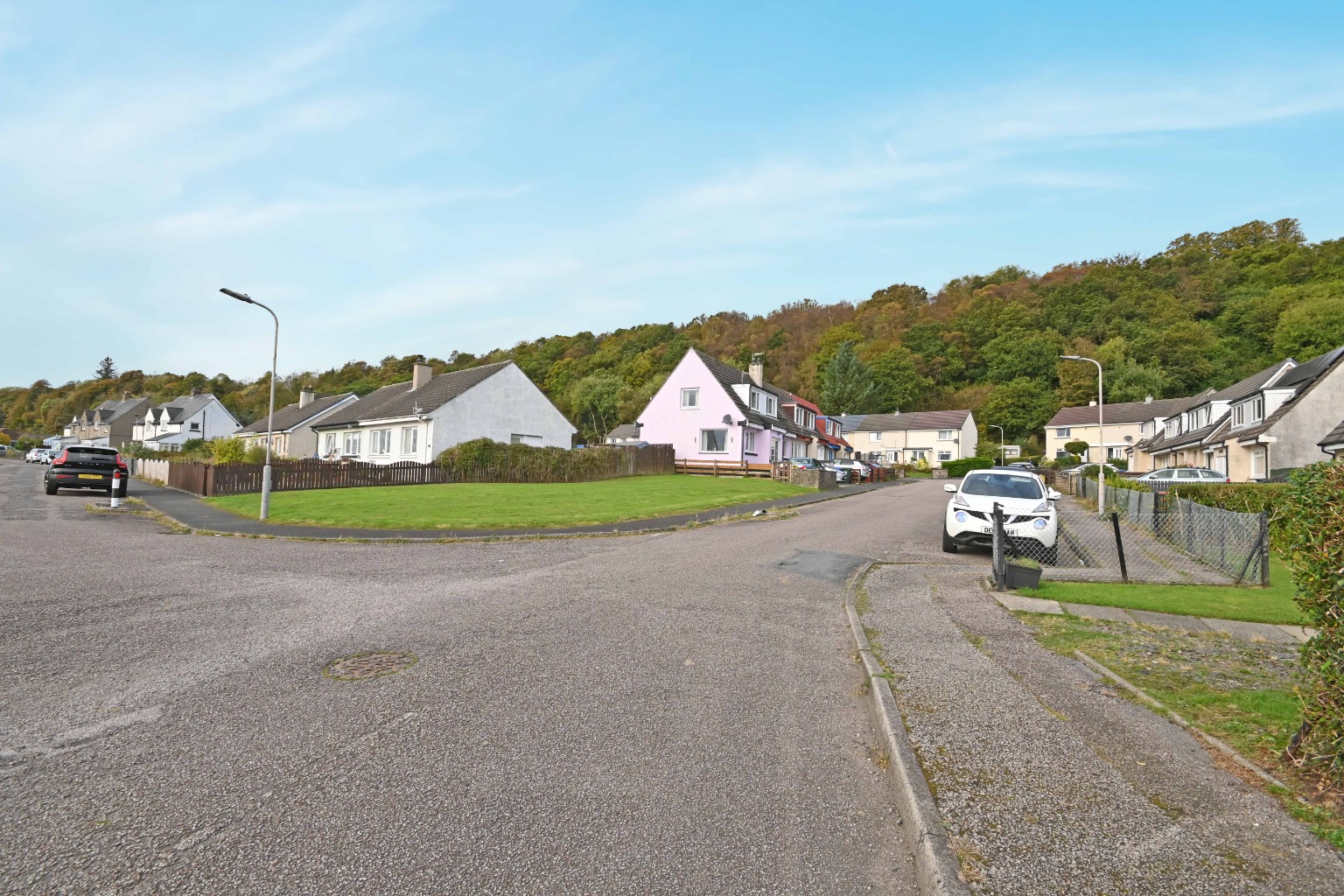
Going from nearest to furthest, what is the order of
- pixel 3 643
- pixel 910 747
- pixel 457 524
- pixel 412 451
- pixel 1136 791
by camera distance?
pixel 1136 791, pixel 910 747, pixel 3 643, pixel 457 524, pixel 412 451

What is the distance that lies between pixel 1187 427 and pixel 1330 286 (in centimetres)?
3520

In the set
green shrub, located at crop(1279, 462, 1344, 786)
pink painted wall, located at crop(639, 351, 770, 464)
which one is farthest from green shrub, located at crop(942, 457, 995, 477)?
green shrub, located at crop(1279, 462, 1344, 786)

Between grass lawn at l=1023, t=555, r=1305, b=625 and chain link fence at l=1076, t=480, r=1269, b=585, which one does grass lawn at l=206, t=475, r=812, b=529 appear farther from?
chain link fence at l=1076, t=480, r=1269, b=585

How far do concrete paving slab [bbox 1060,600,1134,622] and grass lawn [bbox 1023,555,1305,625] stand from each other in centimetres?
23

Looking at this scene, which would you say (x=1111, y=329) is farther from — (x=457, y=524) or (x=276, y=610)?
(x=276, y=610)

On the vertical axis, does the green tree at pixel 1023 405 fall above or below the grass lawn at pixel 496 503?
above

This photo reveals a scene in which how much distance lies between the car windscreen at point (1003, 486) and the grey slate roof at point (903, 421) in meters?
62.3

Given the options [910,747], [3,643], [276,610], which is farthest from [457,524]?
[910,747]

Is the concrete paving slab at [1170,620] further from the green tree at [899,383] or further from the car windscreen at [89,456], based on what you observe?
the green tree at [899,383]

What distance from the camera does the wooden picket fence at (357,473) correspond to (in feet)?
90.3

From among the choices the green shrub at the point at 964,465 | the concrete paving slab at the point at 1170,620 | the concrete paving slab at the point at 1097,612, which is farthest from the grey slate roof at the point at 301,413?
the concrete paving slab at the point at 1170,620

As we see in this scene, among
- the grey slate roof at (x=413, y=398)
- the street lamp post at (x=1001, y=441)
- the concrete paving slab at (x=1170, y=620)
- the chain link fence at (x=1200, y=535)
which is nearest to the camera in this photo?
the concrete paving slab at (x=1170, y=620)

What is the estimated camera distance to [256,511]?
20672 millimetres

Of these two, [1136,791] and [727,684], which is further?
[727,684]
